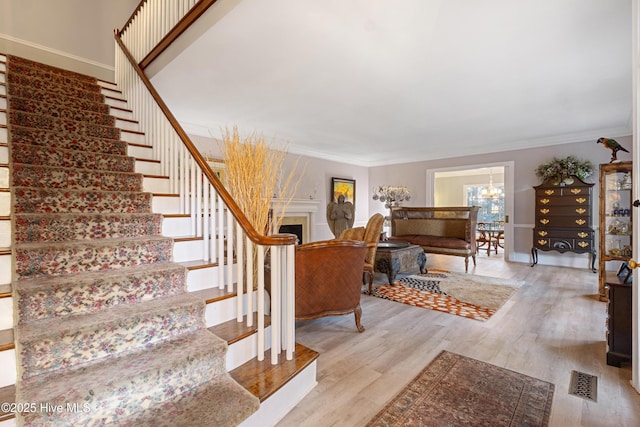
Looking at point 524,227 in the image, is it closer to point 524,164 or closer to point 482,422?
point 524,164

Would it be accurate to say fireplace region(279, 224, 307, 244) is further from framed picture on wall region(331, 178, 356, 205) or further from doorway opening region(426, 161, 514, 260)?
doorway opening region(426, 161, 514, 260)

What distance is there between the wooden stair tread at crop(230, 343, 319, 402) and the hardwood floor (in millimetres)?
205

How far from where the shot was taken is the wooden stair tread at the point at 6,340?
4.30 feet

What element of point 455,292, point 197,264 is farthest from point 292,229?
point 197,264

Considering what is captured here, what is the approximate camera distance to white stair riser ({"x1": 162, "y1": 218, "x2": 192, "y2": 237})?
2.47 meters

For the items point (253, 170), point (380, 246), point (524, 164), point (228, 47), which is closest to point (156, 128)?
point (228, 47)

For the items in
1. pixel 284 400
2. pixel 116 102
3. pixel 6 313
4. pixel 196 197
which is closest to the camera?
pixel 6 313

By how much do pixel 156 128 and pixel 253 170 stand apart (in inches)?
54.5

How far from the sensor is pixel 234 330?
1.85 meters

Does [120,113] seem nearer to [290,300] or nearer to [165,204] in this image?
[165,204]

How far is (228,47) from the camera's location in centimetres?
271

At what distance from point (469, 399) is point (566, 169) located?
551 centimetres

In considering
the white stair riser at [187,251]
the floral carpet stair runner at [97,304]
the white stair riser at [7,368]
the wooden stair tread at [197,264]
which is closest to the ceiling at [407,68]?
the floral carpet stair runner at [97,304]

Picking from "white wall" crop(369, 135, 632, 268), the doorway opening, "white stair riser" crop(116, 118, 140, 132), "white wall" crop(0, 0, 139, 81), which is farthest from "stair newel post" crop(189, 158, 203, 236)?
the doorway opening
